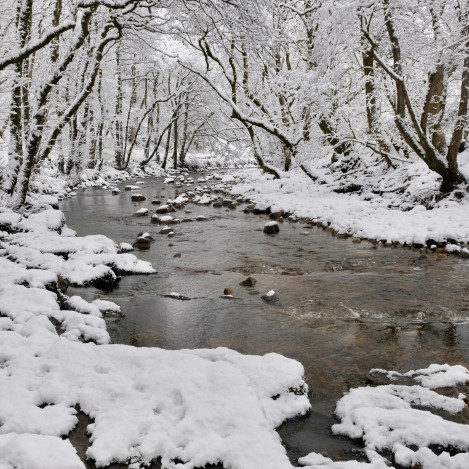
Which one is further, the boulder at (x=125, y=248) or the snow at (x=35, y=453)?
the boulder at (x=125, y=248)

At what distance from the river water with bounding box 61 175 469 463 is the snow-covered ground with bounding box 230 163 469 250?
2.01 ft

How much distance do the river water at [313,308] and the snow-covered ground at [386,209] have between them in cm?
61

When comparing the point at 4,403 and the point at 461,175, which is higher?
the point at 461,175

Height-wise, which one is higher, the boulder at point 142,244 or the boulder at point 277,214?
the boulder at point 277,214

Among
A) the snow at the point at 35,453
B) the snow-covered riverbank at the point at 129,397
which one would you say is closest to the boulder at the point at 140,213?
the snow-covered riverbank at the point at 129,397

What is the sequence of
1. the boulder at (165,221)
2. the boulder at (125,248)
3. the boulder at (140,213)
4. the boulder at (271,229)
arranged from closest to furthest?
the boulder at (125,248) < the boulder at (271,229) < the boulder at (165,221) < the boulder at (140,213)

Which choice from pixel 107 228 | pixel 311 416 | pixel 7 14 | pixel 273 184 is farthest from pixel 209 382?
pixel 273 184

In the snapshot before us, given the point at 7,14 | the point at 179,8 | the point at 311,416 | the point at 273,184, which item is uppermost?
the point at 7,14

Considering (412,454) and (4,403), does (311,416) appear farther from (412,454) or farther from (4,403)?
(4,403)

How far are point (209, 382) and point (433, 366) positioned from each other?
193 cm

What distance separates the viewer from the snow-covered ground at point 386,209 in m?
7.78

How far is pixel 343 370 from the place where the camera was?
11.1ft

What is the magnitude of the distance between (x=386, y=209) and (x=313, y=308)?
236 inches

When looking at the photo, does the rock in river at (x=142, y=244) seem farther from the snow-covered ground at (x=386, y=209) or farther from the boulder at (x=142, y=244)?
the snow-covered ground at (x=386, y=209)
